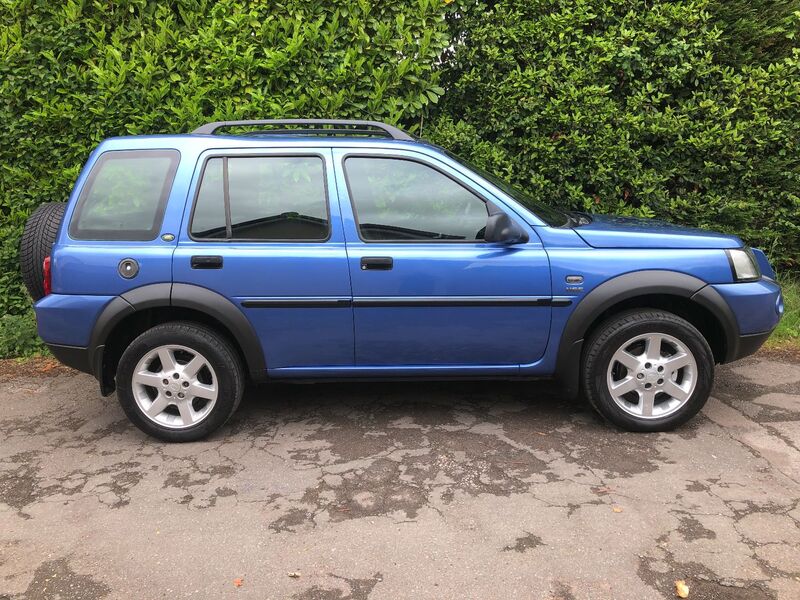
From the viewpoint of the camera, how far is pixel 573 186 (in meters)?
6.15

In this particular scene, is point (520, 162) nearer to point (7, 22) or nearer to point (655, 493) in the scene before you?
point (655, 493)

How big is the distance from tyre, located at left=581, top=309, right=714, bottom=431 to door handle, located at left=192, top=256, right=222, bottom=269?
220 centimetres

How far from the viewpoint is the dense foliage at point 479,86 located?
18.5 feet

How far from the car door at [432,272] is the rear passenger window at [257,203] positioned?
0.62ft

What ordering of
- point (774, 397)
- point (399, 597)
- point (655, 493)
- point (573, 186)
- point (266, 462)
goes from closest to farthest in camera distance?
point (399, 597) → point (655, 493) → point (266, 462) → point (774, 397) → point (573, 186)

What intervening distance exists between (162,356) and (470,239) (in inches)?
75.3

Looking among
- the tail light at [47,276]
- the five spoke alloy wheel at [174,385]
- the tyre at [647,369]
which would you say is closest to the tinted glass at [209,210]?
the five spoke alloy wheel at [174,385]

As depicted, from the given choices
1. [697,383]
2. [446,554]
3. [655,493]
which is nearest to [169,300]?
[446,554]

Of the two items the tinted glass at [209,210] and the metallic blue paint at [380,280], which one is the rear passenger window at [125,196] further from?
the tinted glass at [209,210]

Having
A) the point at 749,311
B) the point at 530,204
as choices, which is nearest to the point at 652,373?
the point at 749,311

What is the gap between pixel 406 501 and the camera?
328 centimetres

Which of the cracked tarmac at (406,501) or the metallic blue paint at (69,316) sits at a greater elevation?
the metallic blue paint at (69,316)

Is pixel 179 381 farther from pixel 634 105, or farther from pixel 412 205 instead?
pixel 634 105

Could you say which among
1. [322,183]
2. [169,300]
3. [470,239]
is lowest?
[169,300]
